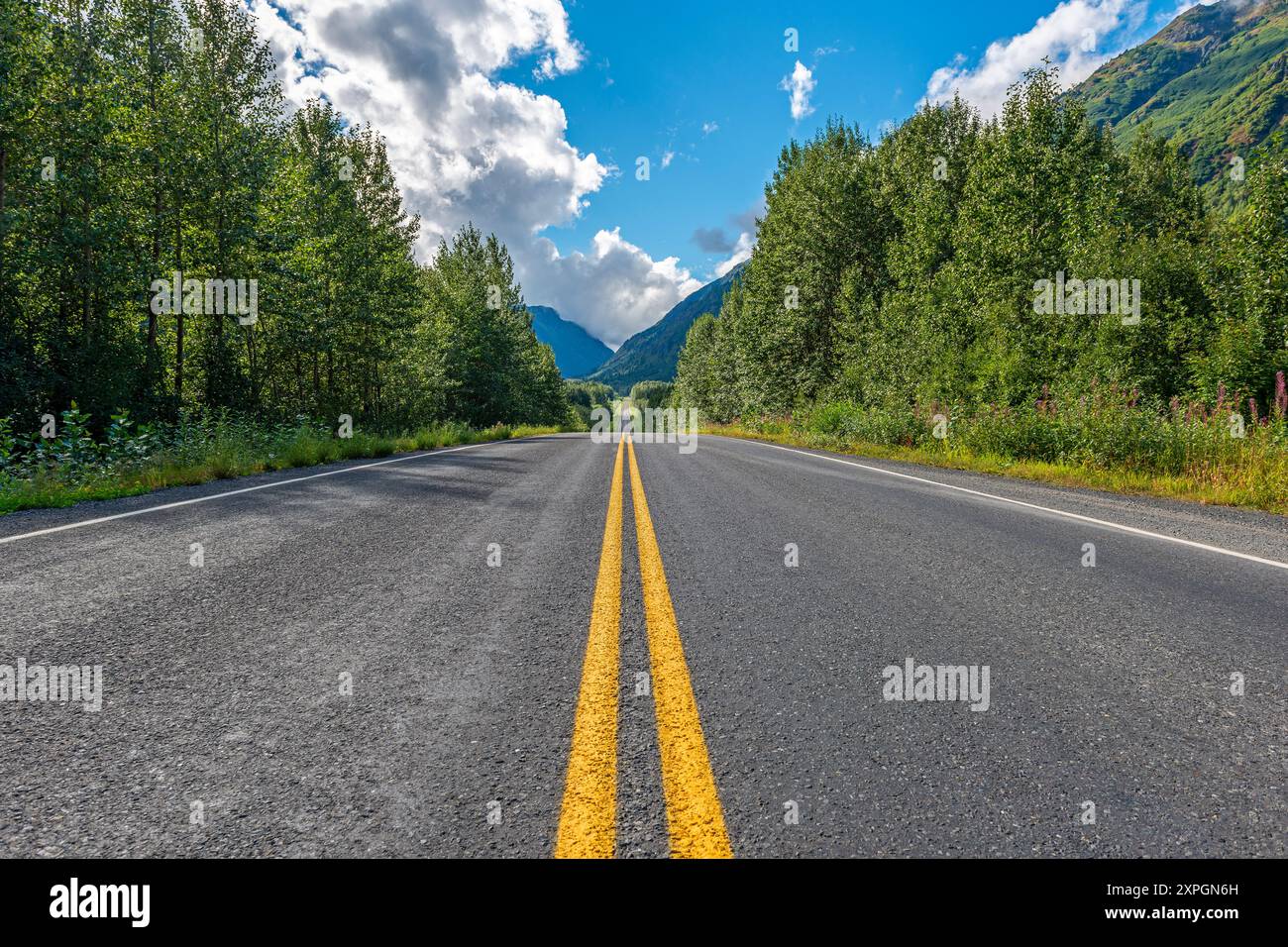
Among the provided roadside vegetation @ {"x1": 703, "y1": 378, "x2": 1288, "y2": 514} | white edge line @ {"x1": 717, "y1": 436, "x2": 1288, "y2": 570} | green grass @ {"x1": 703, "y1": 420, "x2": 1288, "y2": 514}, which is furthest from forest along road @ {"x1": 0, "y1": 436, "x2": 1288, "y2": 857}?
roadside vegetation @ {"x1": 703, "y1": 378, "x2": 1288, "y2": 514}

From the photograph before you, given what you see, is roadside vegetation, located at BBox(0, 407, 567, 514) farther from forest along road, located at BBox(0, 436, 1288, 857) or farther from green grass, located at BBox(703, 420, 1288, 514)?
green grass, located at BBox(703, 420, 1288, 514)

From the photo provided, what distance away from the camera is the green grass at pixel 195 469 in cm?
690

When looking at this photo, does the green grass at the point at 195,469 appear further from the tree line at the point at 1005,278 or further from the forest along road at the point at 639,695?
the tree line at the point at 1005,278

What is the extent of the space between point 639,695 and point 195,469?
393 inches

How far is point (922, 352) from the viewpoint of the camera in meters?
19.2

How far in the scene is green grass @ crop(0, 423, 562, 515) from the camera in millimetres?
6902

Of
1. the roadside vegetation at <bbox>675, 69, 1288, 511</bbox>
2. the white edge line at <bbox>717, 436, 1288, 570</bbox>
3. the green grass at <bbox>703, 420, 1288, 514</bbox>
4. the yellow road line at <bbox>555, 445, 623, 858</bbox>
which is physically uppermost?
the roadside vegetation at <bbox>675, 69, 1288, 511</bbox>

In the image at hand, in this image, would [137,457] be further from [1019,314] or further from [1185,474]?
[1019,314]

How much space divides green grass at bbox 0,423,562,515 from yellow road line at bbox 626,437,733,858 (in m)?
7.88

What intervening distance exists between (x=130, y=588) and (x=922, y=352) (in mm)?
20819

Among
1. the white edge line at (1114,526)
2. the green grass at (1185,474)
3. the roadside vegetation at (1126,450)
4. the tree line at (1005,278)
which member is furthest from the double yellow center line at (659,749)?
the tree line at (1005,278)

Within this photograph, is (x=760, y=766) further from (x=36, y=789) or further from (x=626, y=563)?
(x=626, y=563)
